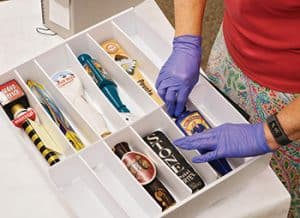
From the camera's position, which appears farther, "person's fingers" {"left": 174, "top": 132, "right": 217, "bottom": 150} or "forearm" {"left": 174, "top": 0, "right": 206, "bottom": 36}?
"forearm" {"left": 174, "top": 0, "right": 206, "bottom": 36}

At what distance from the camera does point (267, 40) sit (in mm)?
967

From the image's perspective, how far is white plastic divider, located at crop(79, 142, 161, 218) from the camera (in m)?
0.85

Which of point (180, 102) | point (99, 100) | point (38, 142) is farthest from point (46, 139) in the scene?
point (180, 102)

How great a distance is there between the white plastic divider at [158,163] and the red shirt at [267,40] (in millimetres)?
263

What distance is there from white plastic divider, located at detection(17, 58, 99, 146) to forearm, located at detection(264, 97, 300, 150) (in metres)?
0.29

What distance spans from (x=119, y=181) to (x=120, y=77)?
0.71 feet

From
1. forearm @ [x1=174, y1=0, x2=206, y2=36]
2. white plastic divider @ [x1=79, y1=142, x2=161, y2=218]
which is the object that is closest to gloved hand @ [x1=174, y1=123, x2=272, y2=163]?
white plastic divider @ [x1=79, y1=142, x2=161, y2=218]

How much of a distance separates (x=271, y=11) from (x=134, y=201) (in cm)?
38

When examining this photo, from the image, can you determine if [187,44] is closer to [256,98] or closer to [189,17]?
[189,17]

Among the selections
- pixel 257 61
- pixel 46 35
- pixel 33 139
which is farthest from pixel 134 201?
pixel 46 35

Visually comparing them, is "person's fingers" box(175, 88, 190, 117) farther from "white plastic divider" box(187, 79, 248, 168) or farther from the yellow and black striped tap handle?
the yellow and black striped tap handle

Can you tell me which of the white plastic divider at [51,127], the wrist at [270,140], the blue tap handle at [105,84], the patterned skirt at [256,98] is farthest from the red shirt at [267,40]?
the white plastic divider at [51,127]

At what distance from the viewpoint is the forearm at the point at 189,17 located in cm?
105

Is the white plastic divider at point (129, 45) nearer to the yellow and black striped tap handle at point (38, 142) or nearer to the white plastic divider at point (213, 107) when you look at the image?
the white plastic divider at point (213, 107)
